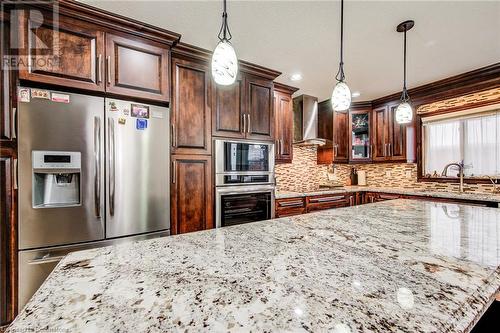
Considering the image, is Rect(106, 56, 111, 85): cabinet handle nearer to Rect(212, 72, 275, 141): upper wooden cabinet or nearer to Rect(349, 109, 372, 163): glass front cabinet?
Rect(212, 72, 275, 141): upper wooden cabinet

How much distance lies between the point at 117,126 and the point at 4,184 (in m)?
0.78

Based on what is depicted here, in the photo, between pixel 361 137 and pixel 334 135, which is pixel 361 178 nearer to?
pixel 361 137

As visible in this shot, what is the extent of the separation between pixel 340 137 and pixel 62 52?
376 cm

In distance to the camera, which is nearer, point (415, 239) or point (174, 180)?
point (415, 239)

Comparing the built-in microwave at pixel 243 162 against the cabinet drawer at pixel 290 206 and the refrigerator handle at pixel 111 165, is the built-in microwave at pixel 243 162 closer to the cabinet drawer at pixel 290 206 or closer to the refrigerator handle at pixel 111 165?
the cabinet drawer at pixel 290 206

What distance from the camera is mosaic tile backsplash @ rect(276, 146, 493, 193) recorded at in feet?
11.9

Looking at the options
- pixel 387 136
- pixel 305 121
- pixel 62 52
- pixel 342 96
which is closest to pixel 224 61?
pixel 342 96

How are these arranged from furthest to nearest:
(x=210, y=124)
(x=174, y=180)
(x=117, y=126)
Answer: (x=210, y=124), (x=174, y=180), (x=117, y=126)

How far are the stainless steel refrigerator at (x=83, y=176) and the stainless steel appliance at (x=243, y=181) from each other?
574 mm

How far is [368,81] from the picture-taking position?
3076 millimetres

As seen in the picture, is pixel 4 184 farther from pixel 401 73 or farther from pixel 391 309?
pixel 401 73

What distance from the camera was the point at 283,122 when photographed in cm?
321

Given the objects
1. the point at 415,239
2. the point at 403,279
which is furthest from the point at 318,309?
the point at 415,239

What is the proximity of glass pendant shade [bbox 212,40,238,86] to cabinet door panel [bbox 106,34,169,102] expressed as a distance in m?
0.98
